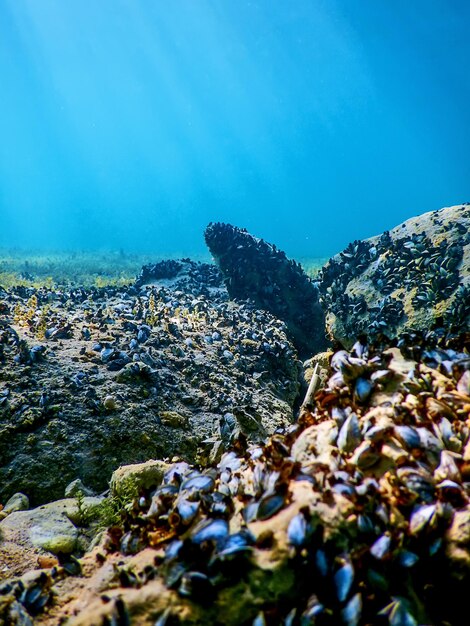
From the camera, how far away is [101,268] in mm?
24016

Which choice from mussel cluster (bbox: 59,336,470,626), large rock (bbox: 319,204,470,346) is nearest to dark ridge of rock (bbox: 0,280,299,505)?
mussel cluster (bbox: 59,336,470,626)

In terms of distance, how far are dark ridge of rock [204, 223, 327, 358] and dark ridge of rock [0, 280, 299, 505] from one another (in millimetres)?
3057

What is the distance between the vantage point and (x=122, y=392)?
219 inches

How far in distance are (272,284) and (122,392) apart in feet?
25.8

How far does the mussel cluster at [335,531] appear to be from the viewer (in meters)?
1.76

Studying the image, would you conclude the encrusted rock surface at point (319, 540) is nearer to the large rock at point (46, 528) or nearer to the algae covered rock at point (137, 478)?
the large rock at point (46, 528)

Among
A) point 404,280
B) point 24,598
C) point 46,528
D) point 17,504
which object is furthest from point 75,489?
point 404,280

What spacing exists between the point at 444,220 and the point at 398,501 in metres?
9.48

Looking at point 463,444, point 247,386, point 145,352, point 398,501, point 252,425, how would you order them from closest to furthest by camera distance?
1. point 398,501
2. point 463,444
3. point 252,425
4. point 145,352
5. point 247,386

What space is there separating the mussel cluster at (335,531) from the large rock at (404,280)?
5.18 meters

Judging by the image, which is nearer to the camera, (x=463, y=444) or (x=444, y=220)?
(x=463, y=444)

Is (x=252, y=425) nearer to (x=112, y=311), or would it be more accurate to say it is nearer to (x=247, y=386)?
(x=247, y=386)

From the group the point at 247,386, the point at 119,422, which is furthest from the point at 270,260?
the point at 119,422

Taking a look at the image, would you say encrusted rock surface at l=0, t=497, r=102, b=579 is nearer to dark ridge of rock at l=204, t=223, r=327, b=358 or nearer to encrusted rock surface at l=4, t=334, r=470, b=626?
encrusted rock surface at l=4, t=334, r=470, b=626
